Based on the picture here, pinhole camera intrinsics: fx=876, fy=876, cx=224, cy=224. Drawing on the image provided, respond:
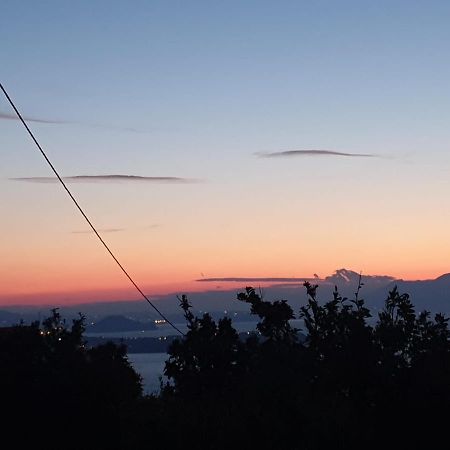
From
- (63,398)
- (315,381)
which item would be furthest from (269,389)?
(63,398)

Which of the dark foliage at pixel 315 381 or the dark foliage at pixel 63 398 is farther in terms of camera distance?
the dark foliage at pixel 63 398

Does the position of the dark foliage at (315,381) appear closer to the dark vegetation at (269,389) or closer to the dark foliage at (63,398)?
the dark vegetation at (269,389)

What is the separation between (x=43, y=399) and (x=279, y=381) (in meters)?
4.21

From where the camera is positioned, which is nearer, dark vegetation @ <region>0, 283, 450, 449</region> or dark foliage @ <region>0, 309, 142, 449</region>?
dark vegetation @ <region>0, 283, 450, 449</region>

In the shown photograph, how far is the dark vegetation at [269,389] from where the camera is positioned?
14172mm

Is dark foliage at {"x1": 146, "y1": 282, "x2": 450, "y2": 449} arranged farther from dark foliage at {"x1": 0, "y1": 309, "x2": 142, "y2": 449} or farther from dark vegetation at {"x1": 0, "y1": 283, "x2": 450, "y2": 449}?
dark foliage at {"x1": 0, "y1": 309, "x2": 142, "y2": 449}

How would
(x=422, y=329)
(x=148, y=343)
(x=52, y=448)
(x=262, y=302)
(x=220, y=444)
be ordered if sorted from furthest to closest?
(x=148, y=343)
(x=262, y=302)
(x=422, y=329)
(x=52, y=448)
(x=220, y=444)

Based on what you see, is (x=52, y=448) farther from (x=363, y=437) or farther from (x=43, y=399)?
(x=363, y=437)

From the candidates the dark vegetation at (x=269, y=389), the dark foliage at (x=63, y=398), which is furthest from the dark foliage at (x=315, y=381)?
the dark foliage at (x=63, y=398)

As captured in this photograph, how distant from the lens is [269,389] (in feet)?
50.1

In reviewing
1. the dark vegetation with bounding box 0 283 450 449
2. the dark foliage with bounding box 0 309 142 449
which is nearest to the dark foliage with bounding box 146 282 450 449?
the dark vegetation with bounding box 0 283 450 449

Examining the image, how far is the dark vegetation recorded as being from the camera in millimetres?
14172

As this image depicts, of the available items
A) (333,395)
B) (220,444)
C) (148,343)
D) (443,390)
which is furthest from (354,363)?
(148,343)

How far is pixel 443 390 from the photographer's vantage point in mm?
14703
